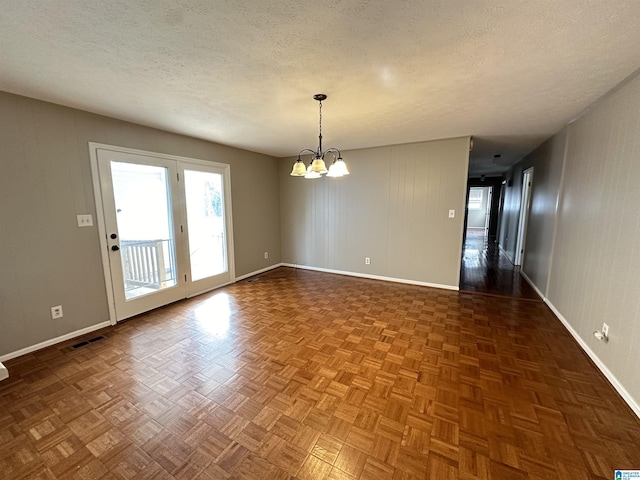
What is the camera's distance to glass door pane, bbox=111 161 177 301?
9.78ft

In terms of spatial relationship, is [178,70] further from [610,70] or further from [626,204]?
[626,204]

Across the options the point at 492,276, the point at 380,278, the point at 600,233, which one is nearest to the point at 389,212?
the point at 380,278

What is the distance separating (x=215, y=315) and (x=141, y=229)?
1.43 meters

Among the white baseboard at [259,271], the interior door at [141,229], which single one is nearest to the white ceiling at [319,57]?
the interior door at [141,229]

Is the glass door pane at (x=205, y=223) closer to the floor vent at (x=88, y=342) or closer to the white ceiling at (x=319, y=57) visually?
the white ceiling at (x=319, y=57)

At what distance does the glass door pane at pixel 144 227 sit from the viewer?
117 inches

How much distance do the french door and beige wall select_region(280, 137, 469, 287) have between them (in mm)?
1632

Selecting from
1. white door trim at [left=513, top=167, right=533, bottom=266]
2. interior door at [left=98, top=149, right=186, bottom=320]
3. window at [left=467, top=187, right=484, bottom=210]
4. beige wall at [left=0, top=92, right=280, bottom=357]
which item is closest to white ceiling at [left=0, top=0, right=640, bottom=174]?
beige wall at [left=0, top=92, right=280, bottom=357]

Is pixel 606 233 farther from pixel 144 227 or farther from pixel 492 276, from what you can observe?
pixel 144 227

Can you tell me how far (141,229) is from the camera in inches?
126

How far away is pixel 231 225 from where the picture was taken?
14.4ft

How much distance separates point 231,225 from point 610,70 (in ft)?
14.9

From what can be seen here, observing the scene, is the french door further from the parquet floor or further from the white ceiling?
the white ceiling

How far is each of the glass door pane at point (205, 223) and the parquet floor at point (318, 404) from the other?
1.25m
